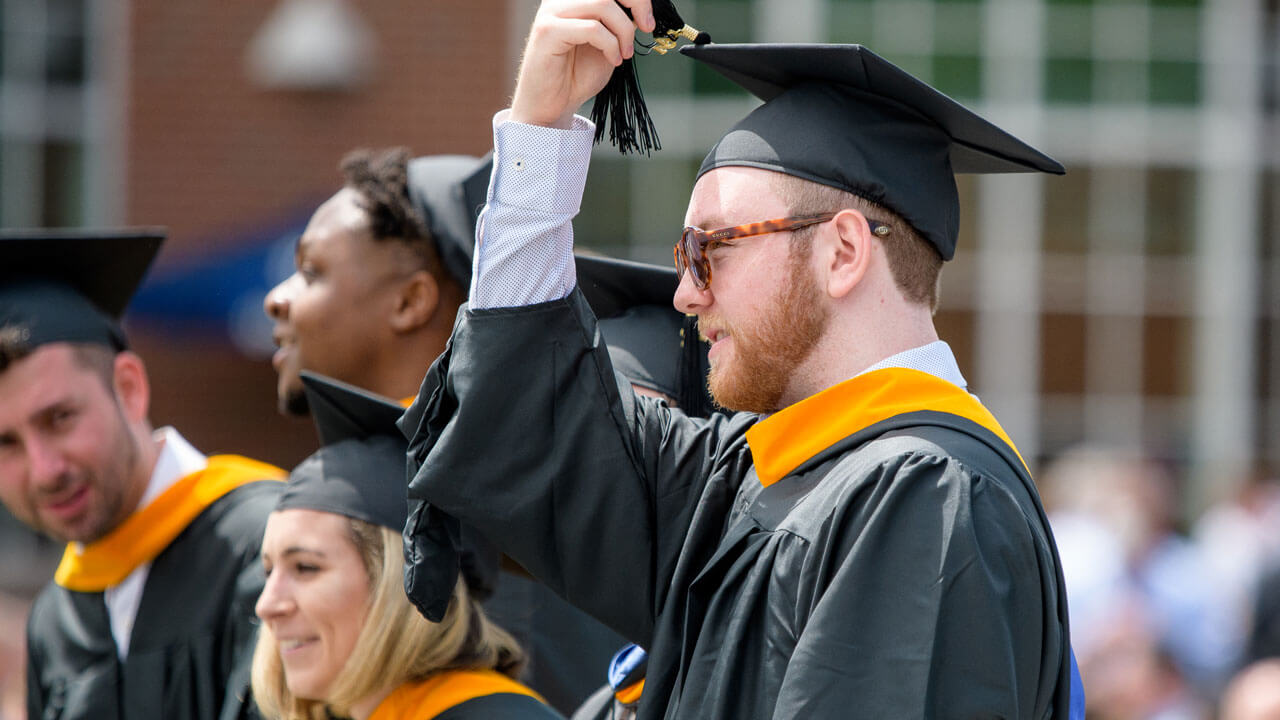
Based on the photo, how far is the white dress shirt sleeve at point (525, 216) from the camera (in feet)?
7.17

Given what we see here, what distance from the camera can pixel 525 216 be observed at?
2189 millimetres

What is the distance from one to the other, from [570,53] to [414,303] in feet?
4.45

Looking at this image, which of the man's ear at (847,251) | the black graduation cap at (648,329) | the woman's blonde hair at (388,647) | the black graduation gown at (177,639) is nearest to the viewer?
the man's ear at (847,251)

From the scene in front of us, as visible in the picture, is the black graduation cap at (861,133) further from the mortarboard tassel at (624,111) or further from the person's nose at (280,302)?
the person's nose at (280,302)

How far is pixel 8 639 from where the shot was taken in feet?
17.6

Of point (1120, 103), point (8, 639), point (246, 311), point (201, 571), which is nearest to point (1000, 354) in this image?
point (1120, 103)

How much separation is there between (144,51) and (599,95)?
877 centimetres

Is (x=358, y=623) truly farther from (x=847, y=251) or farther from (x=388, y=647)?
(x=847, y=251)

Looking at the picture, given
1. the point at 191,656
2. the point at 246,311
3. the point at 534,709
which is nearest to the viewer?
the point at 534,709

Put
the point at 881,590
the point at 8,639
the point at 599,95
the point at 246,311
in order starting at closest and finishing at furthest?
the point at 881,590 → the point at 599,95 → the point at 8,639 → the point at 246,311

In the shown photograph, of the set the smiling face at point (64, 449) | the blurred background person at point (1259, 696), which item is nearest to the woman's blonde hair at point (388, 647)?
the smiling face at point (64, 449)

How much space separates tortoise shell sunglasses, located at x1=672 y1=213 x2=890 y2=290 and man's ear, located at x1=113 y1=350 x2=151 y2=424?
2.07m

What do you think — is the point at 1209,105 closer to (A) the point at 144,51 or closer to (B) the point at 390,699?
(A) the point at 144,51

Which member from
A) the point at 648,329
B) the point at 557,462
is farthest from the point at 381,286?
the point at 557,462
